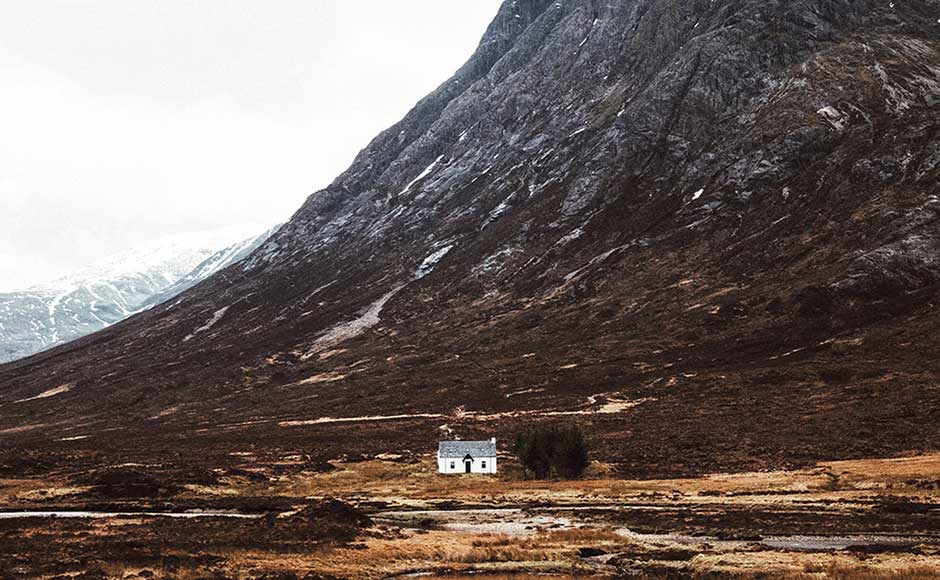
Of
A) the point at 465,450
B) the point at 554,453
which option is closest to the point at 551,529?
the point at 554,453

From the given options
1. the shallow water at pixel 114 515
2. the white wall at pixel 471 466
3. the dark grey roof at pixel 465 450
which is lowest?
the white wall at pixel 471 466

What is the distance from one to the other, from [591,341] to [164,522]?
121 metres

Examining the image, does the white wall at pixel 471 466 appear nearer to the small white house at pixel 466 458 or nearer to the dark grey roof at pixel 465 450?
the small white house at pixel 466 458

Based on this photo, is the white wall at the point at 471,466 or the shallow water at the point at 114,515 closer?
the shallow water at the point at 114,515

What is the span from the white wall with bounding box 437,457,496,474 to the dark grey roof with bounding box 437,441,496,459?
464 millimetres

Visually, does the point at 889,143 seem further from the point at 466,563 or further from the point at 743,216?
the point at 466,563

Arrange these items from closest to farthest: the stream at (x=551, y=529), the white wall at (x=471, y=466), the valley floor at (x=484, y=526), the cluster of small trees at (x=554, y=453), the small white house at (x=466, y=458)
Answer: the valley floor at (x=484, y=526), the stream at (x=551, y=529), the cluster of small trees at (x=554, y=453), the white wall at (x=471, y=466), the small white house at (x=466, y=458)

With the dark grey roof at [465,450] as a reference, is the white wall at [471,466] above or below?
below

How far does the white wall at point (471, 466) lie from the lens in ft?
272

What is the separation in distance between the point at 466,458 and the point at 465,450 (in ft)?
3.10

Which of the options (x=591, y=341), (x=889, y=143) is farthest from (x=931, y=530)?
(x=889, y=143)

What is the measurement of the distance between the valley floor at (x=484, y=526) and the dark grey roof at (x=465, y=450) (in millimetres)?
4738

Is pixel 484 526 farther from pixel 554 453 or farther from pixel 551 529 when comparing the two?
pixel 554 453

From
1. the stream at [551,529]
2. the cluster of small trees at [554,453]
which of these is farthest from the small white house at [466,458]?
the stream at [551,529]
